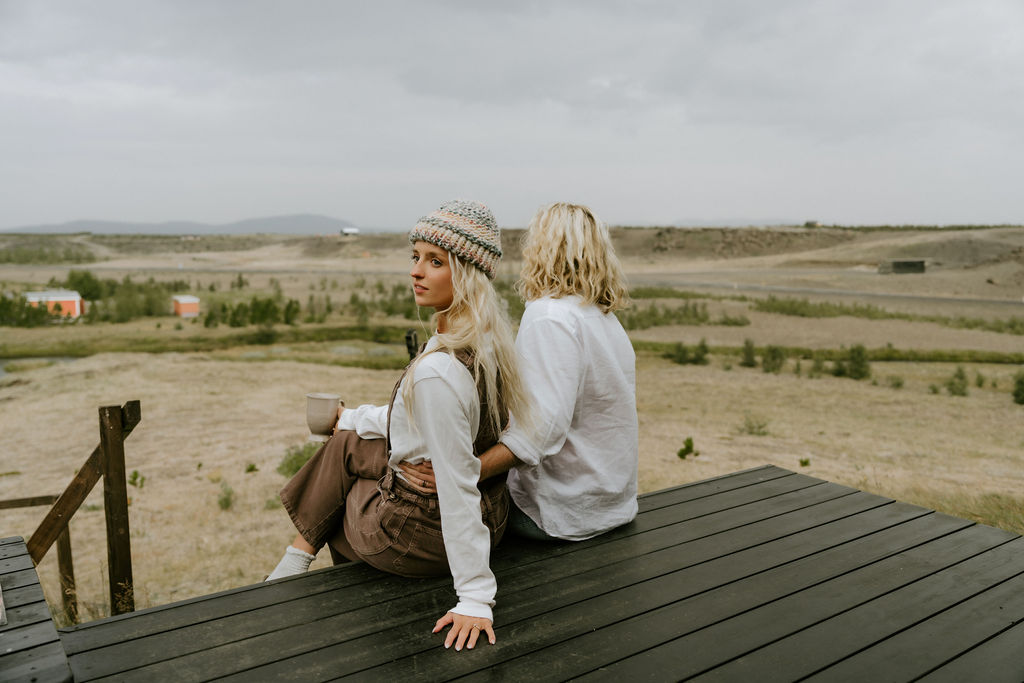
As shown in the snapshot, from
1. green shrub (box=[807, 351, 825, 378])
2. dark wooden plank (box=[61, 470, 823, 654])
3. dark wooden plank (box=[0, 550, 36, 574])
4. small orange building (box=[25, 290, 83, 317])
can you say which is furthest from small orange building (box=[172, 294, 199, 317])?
dark wooden plank (box=[61, 470, 823, 654])

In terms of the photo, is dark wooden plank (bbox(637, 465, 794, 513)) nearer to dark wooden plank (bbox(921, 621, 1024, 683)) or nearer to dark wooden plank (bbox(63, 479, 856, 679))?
dark wooden plank (bbox(63, 479, 856, 679))

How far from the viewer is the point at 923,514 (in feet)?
11.3

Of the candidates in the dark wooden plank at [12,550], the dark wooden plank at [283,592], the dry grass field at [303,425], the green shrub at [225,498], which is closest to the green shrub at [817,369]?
the dry grass field at [303,425]

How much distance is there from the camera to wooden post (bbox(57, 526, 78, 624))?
394 cm

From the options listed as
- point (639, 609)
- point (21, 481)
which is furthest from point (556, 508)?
point (21, 481)

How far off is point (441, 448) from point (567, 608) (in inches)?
27.2

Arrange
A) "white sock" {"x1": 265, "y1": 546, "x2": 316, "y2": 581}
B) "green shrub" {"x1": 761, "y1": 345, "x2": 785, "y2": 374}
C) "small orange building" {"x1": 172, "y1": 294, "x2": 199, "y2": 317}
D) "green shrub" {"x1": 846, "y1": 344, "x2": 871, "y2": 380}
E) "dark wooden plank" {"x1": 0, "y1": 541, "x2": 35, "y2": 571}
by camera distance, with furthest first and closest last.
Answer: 1. "small orange building" {"x1": 172, "y1": 294, "x2": 199, "y2": 317}
2. "green shrub" {"x1": 761, "y1": 345, "x2": 785, "y2": 374}
3. "green shrub" {"x1": 846, "y1": 344, "x2": 871, "y2": 380}
4. "white sock" {"x1": 265, "y1": 546, "x2": 316, "y2": 581}
5. "dark wooden plank" {"x1": 0, "y1": 541, "x2": 35, "y2": 571}

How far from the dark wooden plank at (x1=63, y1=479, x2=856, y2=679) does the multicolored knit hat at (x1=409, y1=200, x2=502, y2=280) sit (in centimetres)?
108

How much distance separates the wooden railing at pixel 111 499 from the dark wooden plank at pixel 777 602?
Result: 229 cm

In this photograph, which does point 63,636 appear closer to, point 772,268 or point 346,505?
point 346,505

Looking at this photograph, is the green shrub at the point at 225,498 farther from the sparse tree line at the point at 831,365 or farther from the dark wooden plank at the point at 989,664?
the sparse tree line at the point at 831,365

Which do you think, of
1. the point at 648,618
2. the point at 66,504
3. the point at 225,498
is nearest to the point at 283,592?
the point at 648,618

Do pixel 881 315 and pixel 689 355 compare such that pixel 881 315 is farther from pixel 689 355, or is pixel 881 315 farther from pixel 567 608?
pixel 567 608

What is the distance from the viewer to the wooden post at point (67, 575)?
3.94m
